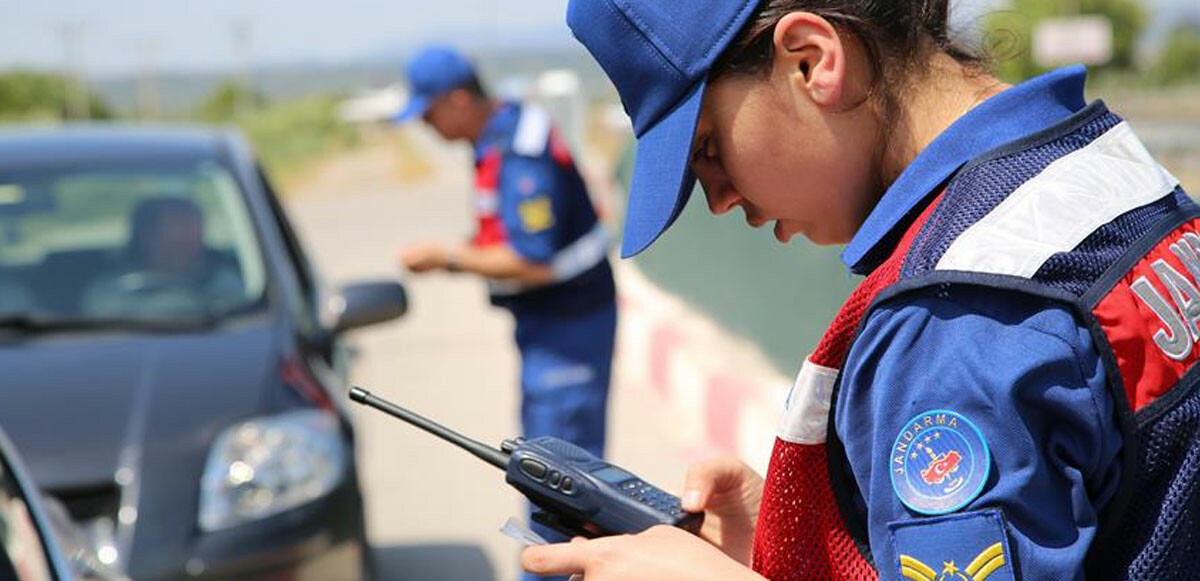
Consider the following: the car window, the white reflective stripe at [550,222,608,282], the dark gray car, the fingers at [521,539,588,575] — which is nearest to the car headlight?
the dark gray car

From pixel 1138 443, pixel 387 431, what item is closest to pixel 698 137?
pixel 1138 443

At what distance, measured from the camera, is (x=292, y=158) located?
1619 inches

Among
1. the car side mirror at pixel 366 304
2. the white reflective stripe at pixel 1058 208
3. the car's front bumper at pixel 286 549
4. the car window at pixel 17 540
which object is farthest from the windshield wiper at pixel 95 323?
the white reflective stripe at pixel 1058 208

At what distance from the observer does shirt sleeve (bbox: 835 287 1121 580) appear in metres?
1.17

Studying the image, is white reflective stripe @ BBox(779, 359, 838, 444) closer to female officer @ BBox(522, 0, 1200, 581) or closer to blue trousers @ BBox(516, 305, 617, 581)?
female officer @ BBox(522, 0, 1200, 581)

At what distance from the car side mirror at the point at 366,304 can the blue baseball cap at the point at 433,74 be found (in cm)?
69

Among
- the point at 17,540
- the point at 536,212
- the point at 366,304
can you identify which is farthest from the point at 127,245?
the point at 17,540

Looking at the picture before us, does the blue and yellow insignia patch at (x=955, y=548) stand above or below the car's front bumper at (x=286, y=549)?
above

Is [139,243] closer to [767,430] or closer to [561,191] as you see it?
[561,191]

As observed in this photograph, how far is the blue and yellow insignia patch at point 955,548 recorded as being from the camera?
1173 millimetres

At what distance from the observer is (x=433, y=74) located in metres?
4.96

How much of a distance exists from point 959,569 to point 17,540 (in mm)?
1586

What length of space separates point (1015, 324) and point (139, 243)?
13.7ft

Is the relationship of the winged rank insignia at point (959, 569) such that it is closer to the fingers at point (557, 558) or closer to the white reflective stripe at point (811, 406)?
the white reflective stripe at point (811, 406)
